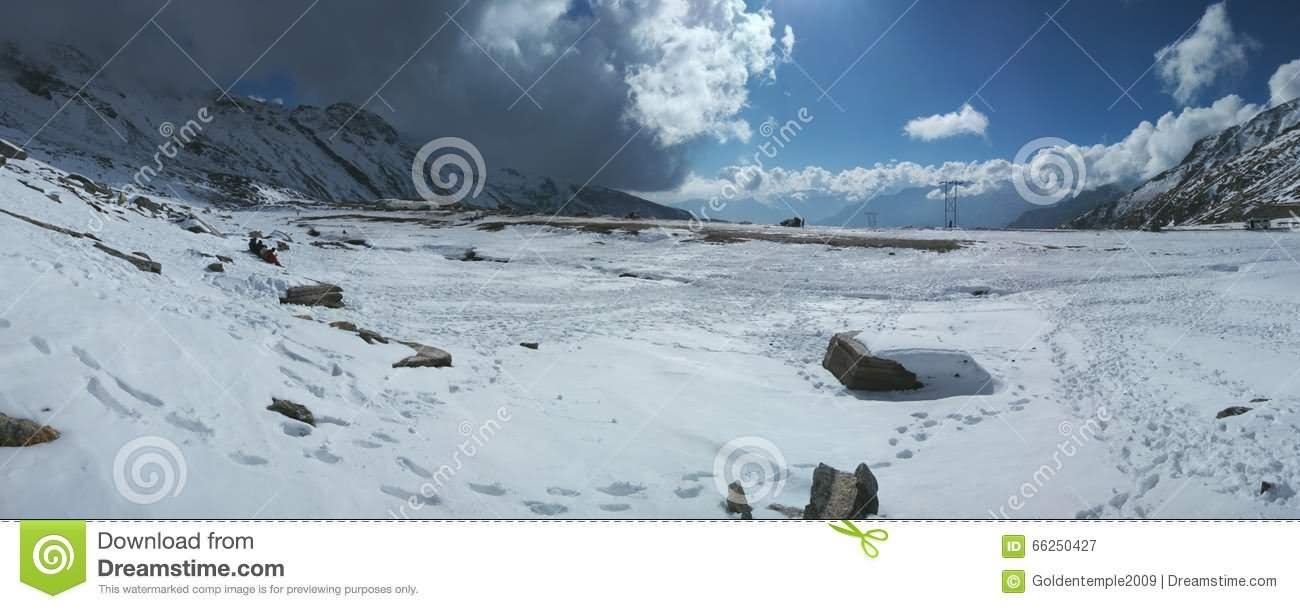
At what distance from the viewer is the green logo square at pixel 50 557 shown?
407 centimetres

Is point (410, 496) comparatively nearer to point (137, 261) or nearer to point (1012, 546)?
point (1012, 546)

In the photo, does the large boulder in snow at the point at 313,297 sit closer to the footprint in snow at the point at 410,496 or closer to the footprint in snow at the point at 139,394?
the footprint in snow at the point at 139,394

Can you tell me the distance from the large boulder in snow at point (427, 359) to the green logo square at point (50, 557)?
645cm

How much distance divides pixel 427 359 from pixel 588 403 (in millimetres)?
3198

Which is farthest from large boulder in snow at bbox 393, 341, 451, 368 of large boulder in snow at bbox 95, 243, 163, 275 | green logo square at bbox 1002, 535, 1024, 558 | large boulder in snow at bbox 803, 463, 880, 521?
green logo square at bbox 1002, 535, 1024, 558

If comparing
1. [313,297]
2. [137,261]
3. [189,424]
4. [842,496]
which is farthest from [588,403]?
[137,261]

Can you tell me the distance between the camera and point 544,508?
6.40m

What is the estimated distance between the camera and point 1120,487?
6.58 meters

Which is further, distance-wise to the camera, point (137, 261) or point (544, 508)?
point (137, 261)

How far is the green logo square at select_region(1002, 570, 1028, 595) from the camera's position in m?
4.83

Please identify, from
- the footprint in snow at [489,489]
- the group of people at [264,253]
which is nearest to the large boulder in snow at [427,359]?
the footprint in snow at [489,489]

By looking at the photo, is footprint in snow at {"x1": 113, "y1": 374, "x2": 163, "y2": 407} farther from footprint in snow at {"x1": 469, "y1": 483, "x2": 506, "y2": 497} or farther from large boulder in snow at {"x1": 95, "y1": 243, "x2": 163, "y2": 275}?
large boulder in snow at {"x1": 95, "y1": 243, "x2": 163, "y2": 275}

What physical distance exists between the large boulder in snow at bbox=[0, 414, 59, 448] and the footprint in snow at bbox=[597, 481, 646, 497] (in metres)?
5.09

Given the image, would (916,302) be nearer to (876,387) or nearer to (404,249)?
(876,387)
